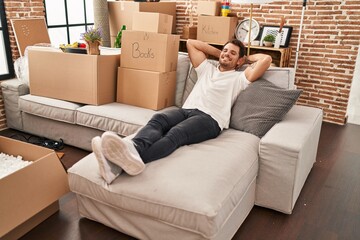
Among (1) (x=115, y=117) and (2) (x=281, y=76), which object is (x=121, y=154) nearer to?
(1) (x=115, y=117)

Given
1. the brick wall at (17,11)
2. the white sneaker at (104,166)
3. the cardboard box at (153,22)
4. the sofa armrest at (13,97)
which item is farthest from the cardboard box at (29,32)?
the white sneaker at (104,166)

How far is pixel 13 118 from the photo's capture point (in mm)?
3318

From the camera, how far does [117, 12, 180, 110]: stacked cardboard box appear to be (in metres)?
2.75

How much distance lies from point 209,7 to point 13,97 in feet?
8.89

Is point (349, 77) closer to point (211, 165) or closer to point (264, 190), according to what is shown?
point (264, 190)

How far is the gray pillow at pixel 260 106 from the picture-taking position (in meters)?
2.30

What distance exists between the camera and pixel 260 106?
235 cm

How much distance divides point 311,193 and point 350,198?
0.26 meters

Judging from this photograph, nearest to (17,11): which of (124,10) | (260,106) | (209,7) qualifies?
(124,10)

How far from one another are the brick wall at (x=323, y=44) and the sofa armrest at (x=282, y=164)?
2.05m

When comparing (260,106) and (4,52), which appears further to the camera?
(4,52)

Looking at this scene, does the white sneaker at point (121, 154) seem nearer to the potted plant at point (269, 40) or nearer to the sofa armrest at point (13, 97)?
the sofa armrest at point (13, 97)

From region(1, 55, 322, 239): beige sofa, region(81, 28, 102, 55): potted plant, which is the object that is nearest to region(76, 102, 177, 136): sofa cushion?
region(1, 55, 322, 239): beige sofa

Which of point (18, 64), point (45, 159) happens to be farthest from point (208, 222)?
point (18, 64)
